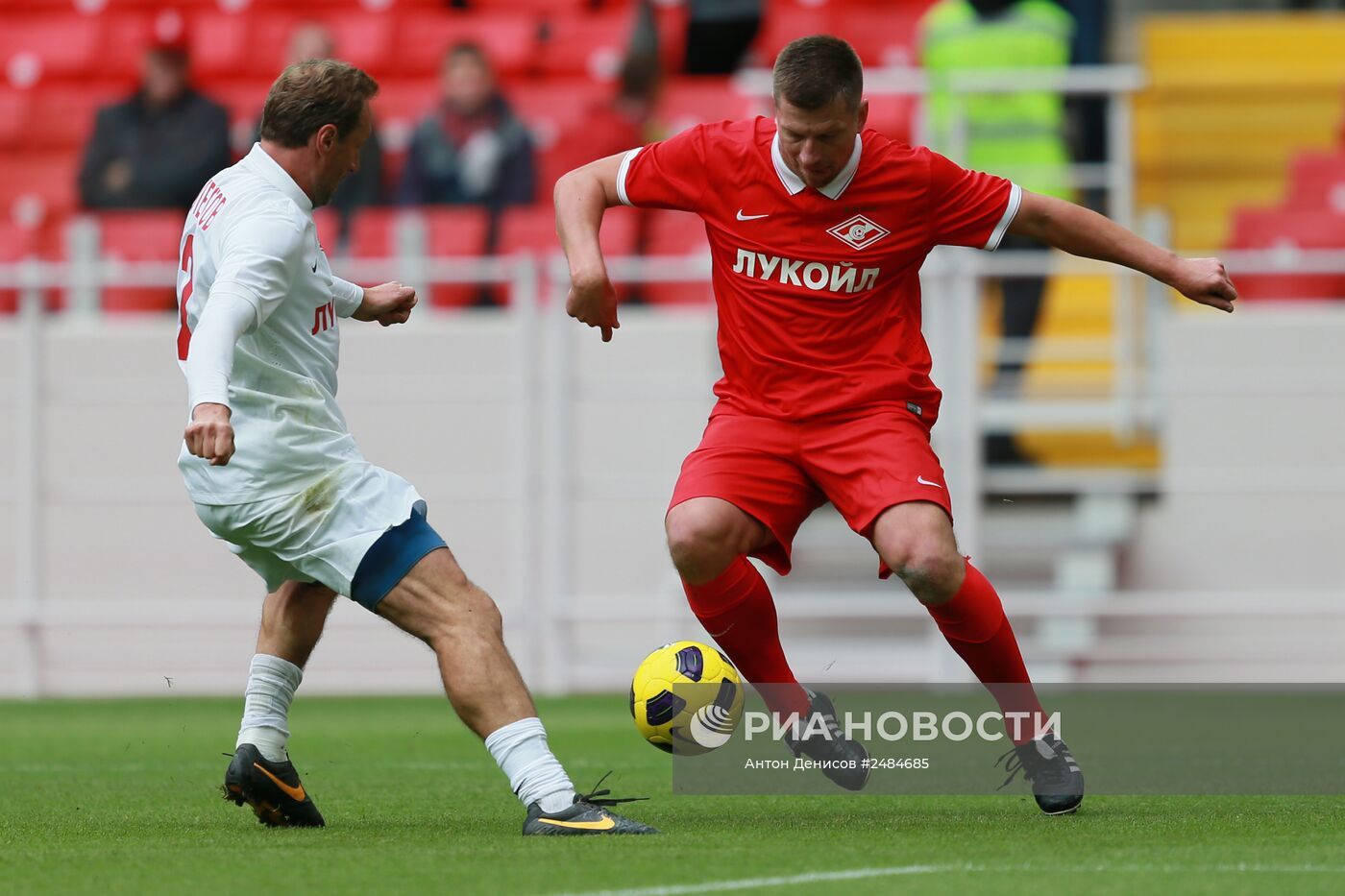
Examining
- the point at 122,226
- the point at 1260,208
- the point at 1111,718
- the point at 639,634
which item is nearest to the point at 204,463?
the point at 1111,718

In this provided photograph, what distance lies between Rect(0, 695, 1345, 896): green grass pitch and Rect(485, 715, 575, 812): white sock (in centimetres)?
12

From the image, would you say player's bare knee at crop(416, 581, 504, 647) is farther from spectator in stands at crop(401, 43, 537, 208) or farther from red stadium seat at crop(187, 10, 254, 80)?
red stadium seat at crop(187, 10, 254, 80)

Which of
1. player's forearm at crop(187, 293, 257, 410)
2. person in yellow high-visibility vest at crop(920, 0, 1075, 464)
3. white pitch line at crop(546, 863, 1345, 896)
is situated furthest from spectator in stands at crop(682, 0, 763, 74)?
white pitch line at crop(546, 863, 1345, 896)

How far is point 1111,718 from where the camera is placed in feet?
28.5

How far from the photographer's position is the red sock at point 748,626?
5.50m

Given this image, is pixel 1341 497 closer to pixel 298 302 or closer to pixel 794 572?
pixel 794 572

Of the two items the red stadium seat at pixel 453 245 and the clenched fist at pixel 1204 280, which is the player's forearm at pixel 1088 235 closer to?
the clenched fist at pixel 1204 280

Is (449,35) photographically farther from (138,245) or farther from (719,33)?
(138,245)

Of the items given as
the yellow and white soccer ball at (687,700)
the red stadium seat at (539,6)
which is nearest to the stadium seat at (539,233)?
the red stadium seat at (539,6)

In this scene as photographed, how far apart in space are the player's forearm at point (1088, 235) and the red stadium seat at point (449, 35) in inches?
346

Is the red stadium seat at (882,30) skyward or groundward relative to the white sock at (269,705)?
skyward

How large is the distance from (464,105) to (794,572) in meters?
3.25

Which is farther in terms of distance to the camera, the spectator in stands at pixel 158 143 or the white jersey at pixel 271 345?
the spectator in stands at pixel 158 143

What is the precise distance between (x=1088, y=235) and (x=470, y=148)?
7.42 meters
